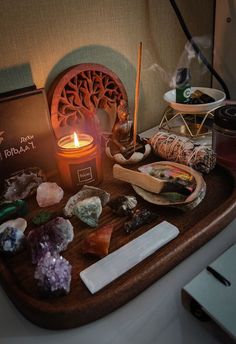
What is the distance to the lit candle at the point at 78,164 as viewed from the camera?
1.88 ft

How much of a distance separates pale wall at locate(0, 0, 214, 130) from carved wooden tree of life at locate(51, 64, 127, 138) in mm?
34

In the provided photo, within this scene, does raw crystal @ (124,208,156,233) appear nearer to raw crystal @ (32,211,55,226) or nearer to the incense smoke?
raw crystal @ (32,211,55,226)

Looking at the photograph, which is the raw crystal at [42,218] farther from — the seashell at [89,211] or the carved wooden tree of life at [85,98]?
the carved wooden tree of life at [85,98]

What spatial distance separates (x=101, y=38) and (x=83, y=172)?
0.33 meters

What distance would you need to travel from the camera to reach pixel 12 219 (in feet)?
1.76

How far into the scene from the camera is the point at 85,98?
0.70 m

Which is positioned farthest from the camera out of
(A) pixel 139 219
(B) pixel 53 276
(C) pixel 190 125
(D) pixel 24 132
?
(C) pixel 190 125

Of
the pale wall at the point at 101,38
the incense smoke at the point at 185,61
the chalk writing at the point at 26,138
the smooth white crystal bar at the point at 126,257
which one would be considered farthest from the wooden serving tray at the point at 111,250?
the incense smoke at the point at 185,61

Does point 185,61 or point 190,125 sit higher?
point 185,61

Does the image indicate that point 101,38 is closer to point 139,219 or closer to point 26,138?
point 26,138

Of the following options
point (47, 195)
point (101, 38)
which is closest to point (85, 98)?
point (101, 38)

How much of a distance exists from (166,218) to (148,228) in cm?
4

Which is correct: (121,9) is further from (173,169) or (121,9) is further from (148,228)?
(148,228)

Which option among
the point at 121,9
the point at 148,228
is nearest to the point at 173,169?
the point at 148,228
